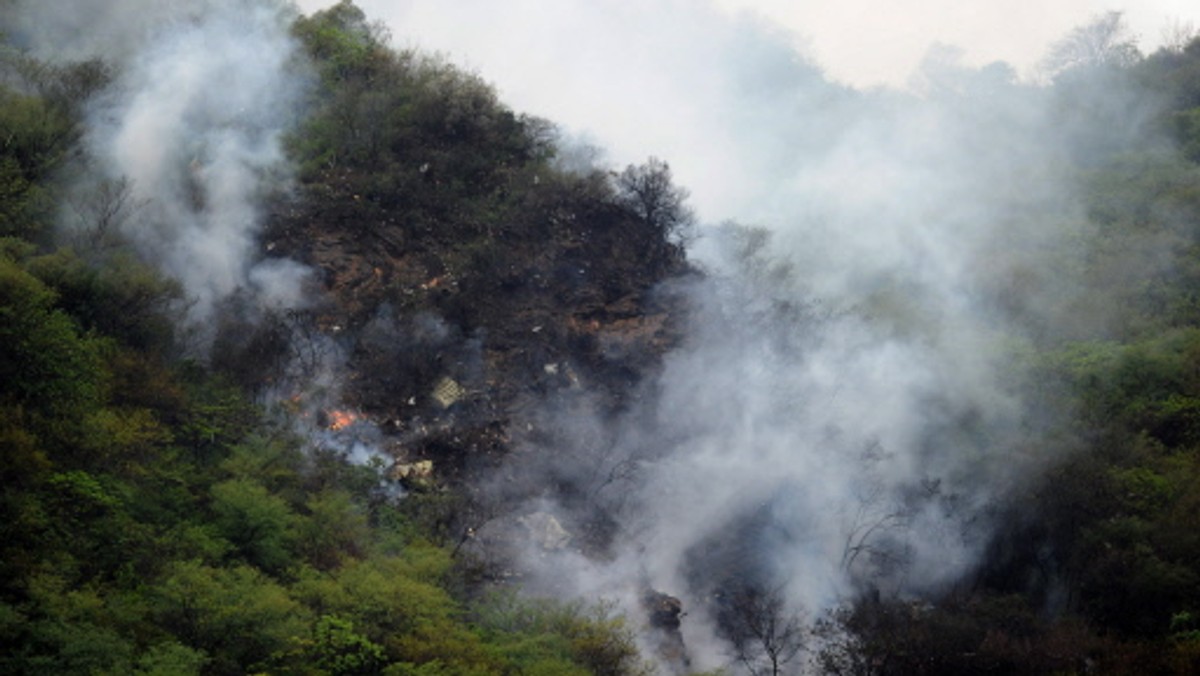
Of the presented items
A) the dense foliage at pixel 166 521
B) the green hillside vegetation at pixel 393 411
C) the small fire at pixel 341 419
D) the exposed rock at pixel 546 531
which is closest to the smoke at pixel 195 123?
the green hillside vegetation at pixel 393 411

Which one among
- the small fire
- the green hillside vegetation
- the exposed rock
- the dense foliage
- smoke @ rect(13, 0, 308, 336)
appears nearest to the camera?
the dense foliage

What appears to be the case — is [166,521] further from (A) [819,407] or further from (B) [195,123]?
(A) [819,407]

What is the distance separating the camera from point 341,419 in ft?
111

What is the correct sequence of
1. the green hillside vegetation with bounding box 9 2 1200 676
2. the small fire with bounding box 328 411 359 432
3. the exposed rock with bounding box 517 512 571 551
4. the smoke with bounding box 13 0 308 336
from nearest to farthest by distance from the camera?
the green hillside vegetation with bounding box 9 2 1200 676
the exposed rock with bounding box 517 512 571 551
the small fire with bounding box 328 411 359 432
the smoke with bounding box 13 0 308 336

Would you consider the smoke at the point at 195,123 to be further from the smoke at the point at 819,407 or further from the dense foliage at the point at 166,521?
the smoke at the point at 819,407

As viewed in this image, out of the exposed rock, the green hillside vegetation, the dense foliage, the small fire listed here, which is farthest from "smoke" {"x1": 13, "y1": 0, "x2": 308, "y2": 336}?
the exposed rock

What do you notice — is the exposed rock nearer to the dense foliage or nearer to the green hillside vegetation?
the green hillside vegetation

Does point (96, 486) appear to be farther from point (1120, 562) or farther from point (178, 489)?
point (1120, 562)

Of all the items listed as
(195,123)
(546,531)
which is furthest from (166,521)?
(195,123)

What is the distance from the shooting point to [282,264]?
3688 cm

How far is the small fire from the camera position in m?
33.5

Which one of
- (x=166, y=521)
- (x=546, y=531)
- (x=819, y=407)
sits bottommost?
(x=166, y=521)

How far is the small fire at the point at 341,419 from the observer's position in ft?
110

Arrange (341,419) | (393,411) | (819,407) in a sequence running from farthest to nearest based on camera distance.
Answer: (819,407) < (393,411) < (341,419)
